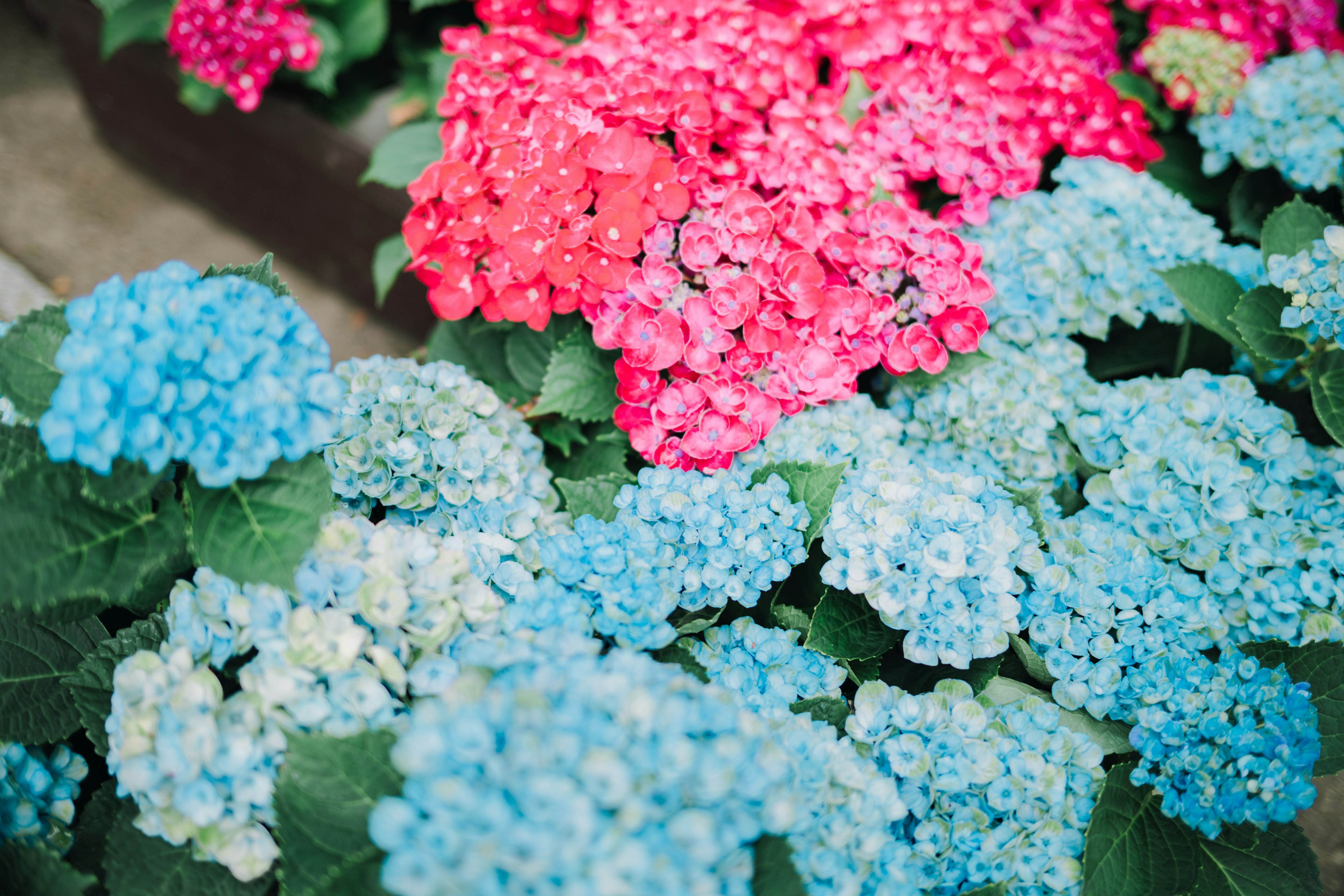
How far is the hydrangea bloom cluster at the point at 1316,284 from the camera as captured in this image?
1487mm

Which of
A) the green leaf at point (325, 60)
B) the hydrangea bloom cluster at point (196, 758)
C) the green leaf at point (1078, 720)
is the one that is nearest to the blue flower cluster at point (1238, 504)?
the green leaf at point (1078, 720)

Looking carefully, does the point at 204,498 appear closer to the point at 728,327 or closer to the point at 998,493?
the point at 728,327

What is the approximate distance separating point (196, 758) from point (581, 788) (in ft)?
1.68

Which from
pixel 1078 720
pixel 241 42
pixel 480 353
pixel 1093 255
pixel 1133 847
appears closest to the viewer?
pixel 1133 847

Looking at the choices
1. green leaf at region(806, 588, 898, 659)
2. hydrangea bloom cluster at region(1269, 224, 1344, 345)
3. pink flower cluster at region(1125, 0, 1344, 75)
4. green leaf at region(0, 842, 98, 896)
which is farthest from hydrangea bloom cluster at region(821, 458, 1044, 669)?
pink flower cluster at region(1125, 0, 1344, 75)

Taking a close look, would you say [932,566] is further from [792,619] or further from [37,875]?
[37,875]

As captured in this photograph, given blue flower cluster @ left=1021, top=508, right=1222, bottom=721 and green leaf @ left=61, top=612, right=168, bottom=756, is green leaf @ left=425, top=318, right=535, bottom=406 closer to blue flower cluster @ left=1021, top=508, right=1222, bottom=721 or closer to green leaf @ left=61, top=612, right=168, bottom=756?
green leaf @ left=61, top=612, right=168, bottom=756

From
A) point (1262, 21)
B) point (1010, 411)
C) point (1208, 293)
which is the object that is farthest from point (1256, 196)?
point (1010, 411)

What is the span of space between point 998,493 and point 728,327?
587 mm

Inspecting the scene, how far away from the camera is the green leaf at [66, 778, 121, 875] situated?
117 cm

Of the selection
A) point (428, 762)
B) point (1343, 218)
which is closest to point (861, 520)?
point (428, 762)

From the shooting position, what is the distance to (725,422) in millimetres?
1575

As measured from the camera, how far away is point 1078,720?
1408 millimetres

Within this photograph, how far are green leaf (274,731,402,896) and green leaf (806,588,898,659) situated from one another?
2.32 feet
